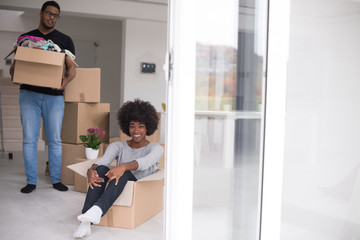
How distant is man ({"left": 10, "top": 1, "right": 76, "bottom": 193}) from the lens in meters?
2.81

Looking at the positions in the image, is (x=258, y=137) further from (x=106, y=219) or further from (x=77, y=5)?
(x=77, y=5)

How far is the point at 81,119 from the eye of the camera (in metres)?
3.25

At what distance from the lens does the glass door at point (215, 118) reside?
3.98 feet

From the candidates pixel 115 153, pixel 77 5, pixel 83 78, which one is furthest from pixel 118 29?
pixel 115 153

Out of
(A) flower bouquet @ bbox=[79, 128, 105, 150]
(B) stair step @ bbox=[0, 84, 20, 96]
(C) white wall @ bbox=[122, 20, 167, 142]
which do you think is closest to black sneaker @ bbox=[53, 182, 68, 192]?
(A) flower bouquet @ bbox=[79, 128, 105, 150]

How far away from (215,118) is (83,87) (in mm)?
2231

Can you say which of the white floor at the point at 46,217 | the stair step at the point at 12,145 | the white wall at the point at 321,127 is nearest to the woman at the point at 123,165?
the white floor at the point at 46,217

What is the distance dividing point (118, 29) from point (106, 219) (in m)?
6.21

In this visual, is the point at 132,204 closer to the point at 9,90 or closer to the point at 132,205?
the point at 132,205

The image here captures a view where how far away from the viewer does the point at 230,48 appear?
48.4 inches

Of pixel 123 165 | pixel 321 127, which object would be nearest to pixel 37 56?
pixel 123 165

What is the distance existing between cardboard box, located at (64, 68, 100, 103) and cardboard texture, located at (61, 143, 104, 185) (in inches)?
15.9

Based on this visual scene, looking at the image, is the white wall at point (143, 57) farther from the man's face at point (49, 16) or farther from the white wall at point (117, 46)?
the man's face at point (49, 16)

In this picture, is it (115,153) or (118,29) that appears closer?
(115,153)
